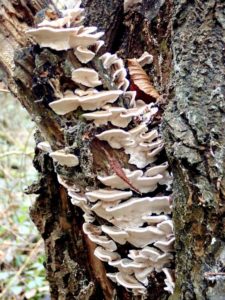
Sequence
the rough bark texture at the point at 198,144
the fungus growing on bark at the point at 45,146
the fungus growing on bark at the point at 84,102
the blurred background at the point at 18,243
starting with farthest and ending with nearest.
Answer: the blurred background at the point at 18,243 < the fungus growing on bark at the point at 45,146 < the fungus growing on bark at the point at 84,102 < the rough bark texture at the point at 198,144

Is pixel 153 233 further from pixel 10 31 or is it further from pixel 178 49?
pixel 10 31

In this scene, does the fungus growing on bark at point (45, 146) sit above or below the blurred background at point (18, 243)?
above

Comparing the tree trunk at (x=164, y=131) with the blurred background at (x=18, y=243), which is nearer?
the tree trunk at (x=164, y=131)

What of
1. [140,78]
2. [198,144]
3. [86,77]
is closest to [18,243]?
[140,78]

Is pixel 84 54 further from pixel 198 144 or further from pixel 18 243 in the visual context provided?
pixel 18 243

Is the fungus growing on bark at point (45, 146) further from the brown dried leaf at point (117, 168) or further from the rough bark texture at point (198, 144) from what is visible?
the rough bark texture at point (198, 144)

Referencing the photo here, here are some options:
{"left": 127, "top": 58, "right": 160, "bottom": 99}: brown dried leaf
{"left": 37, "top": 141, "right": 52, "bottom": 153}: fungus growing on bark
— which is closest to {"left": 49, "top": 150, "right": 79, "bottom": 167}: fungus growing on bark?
{"left": 37, "top": 141, "right": 52, "bottom": 153}: fungus growing on bark

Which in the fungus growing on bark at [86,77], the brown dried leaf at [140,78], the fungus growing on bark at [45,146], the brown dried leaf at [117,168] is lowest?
the brown dried leaf at [117,168]

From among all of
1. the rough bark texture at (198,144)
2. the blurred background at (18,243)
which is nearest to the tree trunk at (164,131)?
the rough bark texture at (198,144)
